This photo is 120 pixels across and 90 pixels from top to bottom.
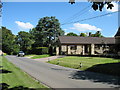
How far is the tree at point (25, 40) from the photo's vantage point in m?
78.6

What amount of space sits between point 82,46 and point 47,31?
23.6 metres

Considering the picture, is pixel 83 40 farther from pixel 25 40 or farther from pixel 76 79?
pixel 25 40

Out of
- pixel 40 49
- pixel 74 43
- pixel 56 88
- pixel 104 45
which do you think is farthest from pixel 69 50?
pixel 56 88

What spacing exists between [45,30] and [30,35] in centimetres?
1423

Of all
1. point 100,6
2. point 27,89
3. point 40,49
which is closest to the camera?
point 100,6

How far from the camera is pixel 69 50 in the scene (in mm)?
46062

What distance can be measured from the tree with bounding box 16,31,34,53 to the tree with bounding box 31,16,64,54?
10.1 m

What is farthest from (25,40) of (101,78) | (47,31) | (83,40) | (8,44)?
(101,78)

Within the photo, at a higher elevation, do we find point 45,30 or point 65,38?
point 45,30

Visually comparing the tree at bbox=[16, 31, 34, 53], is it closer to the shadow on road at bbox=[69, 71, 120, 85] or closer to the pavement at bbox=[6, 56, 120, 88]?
the pavement at bbox=[6, 56, 120, 88]

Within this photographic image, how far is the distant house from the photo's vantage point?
149ft

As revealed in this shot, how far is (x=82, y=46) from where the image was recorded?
47.4 m

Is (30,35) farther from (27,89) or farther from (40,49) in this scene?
(27,89)

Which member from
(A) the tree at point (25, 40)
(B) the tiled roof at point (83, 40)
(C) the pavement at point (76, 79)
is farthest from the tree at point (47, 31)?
(C) the pavement at point (76, 79)
